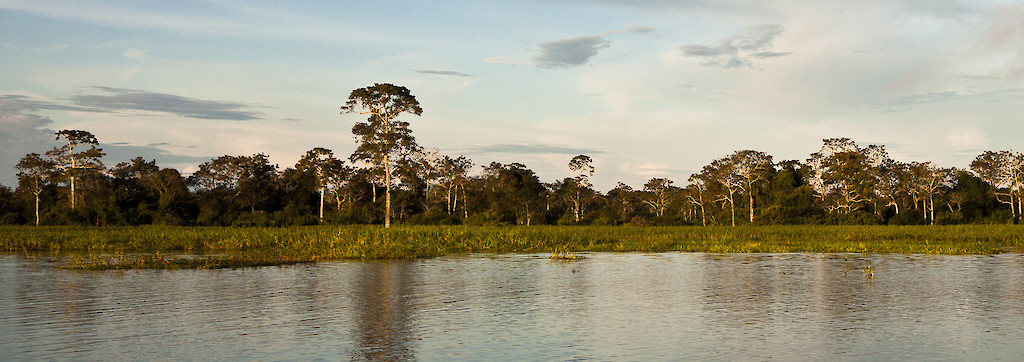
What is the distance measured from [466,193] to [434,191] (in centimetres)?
422

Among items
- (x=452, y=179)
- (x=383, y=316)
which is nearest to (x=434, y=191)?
(x=452, y=179)

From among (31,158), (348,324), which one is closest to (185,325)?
(348,324)

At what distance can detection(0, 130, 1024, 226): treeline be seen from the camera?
8438 cm

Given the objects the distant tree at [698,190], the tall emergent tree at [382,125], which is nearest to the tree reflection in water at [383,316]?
the tall emergent tree at [382,125]

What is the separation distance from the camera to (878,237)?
50812mm

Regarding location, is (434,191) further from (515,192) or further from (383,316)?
(383,316)

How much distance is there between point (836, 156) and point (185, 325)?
9544 cm

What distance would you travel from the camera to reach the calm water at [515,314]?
39.7ft

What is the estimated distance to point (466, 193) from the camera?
106750 mm

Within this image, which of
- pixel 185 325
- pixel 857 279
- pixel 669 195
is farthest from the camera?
pixel 669 195

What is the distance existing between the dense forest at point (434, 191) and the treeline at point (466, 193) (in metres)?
0.18

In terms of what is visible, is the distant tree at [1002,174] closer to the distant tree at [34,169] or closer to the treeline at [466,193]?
the treeline at [466,193]

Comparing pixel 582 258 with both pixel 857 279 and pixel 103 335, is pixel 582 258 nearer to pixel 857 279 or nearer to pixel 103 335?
pixel 857 279

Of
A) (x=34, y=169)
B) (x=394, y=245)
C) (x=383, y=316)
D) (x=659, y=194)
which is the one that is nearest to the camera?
(x=383, y=316)
